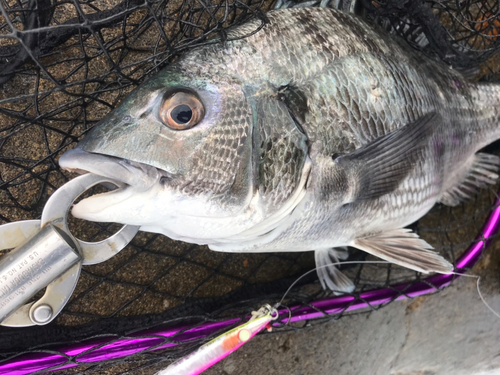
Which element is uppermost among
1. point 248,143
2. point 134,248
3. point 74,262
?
point 248,143

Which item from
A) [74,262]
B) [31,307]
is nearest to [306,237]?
[74,262]

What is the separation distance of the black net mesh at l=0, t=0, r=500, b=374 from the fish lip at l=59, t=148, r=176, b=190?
1.45ft

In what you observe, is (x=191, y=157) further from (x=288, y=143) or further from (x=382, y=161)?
(x=382, y=161)

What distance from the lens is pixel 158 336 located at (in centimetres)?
118

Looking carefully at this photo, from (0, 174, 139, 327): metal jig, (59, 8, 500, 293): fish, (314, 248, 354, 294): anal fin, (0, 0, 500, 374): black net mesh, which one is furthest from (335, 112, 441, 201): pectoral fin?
(0, 174, 139, 327): metal jig

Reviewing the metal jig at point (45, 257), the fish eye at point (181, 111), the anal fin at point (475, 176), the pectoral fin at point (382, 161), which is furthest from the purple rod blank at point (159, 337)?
the fish eye at point (181, 111)

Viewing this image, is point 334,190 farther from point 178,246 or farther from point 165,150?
point 178,246

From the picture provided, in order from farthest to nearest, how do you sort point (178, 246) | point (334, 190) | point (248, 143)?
point (178, 246) < point (334, 190) < point (248, 143)

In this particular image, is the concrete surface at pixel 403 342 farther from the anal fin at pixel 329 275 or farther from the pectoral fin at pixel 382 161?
the pectoral fin at pixel 382 161

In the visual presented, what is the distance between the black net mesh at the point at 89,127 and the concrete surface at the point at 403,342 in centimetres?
28

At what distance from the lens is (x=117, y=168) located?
0.81 m

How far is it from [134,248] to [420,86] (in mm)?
1281

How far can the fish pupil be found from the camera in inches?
34.0

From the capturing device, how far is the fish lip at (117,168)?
2.64ft
